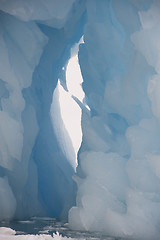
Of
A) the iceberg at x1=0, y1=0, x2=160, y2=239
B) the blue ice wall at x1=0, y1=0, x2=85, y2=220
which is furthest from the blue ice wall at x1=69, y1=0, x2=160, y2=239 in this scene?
the blue ice wall at x1=0, y1=0, x2=85, y2=220

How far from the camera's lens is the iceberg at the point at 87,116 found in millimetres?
3988

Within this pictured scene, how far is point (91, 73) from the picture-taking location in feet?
17.7

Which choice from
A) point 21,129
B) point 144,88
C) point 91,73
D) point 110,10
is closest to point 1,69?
point 21,129

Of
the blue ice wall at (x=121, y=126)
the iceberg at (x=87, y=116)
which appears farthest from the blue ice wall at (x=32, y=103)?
the blue ice wall at (x=121, y=126)

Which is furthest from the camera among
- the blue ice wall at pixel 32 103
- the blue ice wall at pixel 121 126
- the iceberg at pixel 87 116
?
the blue ice wall at pixel 32 103

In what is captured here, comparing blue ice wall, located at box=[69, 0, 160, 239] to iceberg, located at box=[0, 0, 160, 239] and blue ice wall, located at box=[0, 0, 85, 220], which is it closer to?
iceberg, located at box=[0, 0, 160, 239]

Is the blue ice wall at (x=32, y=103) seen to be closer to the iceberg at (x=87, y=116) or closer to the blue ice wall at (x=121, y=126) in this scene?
the iceberg at (x=87, y=116)

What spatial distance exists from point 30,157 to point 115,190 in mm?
2130

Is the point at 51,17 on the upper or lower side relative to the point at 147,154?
upper

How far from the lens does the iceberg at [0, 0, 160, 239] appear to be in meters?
3.99

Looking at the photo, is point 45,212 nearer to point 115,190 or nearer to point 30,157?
point 30,157

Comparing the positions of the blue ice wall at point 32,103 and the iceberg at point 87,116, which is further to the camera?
the blue ice wall at point 32,103

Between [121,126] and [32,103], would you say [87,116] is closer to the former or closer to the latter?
[121,126]

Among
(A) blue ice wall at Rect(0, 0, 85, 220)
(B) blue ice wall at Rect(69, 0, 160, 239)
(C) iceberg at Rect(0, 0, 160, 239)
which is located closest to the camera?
(B) blue ice wall at Rect(69, 0, 160, 239)
